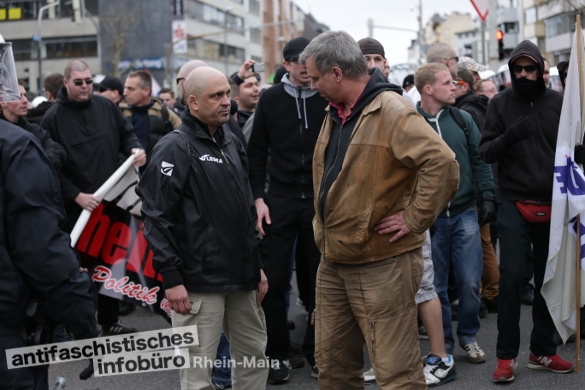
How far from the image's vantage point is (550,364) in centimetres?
560

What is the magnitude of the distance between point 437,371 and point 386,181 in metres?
2.17

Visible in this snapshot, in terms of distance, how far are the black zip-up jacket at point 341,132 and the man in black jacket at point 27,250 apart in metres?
1.30

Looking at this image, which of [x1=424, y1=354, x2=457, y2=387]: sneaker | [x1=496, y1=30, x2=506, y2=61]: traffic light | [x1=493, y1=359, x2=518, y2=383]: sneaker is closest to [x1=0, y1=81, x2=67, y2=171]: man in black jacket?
[x1=424, y1=354, x2=457, y2=387]: sneaker

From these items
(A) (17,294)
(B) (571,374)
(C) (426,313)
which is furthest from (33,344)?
(B) (571,374)

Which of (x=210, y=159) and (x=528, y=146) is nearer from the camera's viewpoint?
(x=210, y=159)

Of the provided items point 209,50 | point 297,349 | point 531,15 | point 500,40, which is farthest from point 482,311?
point 531,15

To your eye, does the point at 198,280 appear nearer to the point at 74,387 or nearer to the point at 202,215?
the point at 202,215

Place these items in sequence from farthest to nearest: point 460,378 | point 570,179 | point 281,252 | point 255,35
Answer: point 255,35 → point 281,252 → point 460,378 → point 570,179

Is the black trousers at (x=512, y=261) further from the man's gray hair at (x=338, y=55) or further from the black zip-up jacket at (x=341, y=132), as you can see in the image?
the man's gray hair at (x=338, y=55)

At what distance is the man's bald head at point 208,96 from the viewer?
14.2 feet

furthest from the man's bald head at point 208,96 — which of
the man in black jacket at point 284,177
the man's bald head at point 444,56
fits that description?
the man's bald head at point 444,56

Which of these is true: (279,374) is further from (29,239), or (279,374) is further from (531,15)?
(531,15)

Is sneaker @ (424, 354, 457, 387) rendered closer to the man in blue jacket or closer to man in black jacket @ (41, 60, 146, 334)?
the man in blue jacket

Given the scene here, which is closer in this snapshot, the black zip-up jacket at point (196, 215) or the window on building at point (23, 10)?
the black zip-up jacket at point (196, 215)
